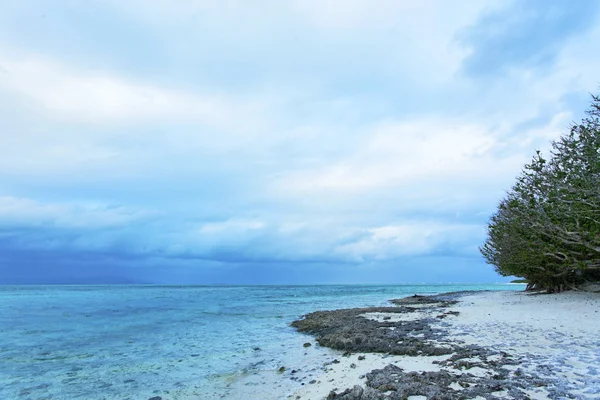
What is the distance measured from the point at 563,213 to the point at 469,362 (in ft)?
57.3

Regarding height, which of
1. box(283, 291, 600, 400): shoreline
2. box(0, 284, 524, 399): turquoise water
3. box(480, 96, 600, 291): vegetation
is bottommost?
box(0, 284, 524, 399): turquoise water

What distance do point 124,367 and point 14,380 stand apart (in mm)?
4046

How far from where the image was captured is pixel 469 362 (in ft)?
37.0

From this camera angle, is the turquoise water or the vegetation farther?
the vegetation

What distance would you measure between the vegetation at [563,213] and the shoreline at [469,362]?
5987mm

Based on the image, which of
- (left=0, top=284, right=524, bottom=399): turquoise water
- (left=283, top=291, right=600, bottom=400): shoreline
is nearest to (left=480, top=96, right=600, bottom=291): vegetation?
(left=283, top=291, right=600, bottom=400): shoreline

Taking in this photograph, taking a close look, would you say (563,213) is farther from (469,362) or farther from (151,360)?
(151,360)

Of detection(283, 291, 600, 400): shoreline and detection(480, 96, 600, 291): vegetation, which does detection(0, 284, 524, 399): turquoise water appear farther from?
detection(480, 96, 600, 291): vegetation

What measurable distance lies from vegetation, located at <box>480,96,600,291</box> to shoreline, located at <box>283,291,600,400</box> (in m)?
5.99

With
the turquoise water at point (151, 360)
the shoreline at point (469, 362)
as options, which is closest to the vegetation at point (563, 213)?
the shoreline at point (469, 362)

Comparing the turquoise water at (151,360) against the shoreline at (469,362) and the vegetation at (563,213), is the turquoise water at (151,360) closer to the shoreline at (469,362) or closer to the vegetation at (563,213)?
the shoreline at (469,362)

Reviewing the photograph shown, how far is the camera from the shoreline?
348 inches

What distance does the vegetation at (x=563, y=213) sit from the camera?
2197cm

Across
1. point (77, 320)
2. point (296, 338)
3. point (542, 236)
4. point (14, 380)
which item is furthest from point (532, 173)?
point (77, 320)
